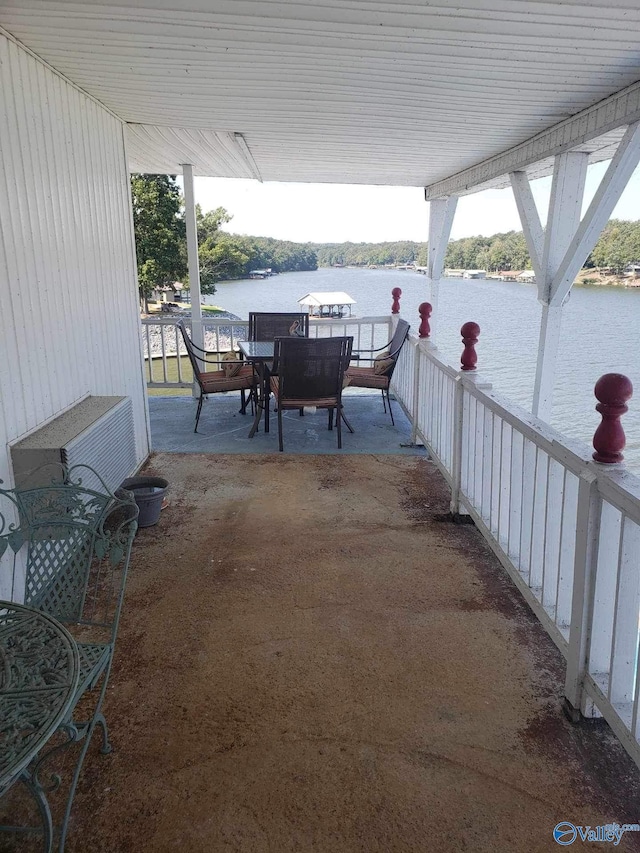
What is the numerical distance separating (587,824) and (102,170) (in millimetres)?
4217

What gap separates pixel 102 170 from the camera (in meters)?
3.97

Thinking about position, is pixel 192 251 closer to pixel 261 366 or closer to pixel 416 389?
pixel 261 366

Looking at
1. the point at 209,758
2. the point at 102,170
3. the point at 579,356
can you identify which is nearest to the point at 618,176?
the point at 102,170

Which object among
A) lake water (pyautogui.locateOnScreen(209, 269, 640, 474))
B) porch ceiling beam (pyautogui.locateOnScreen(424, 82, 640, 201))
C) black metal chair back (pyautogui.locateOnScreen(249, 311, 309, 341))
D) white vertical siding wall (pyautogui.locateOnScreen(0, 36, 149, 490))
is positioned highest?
porch ceiling beam (pyautogui.locateOnScreen(424, 82, 640, 201))

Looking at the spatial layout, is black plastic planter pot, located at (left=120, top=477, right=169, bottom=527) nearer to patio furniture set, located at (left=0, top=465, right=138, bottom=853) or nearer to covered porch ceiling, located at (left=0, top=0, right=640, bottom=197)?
patio furniture set, located at (left=0, top=465, right=138, bottom=853)

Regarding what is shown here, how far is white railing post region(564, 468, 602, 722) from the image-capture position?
1.83 m

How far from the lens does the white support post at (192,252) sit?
6539mm

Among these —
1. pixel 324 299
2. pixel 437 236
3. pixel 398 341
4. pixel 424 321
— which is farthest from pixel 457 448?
pixel 324 299

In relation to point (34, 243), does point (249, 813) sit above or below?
below

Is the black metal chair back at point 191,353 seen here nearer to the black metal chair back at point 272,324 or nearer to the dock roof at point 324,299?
the black metal chair back at point 272,324

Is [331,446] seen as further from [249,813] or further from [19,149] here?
[249,813]

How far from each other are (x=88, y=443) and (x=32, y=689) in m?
1.79
